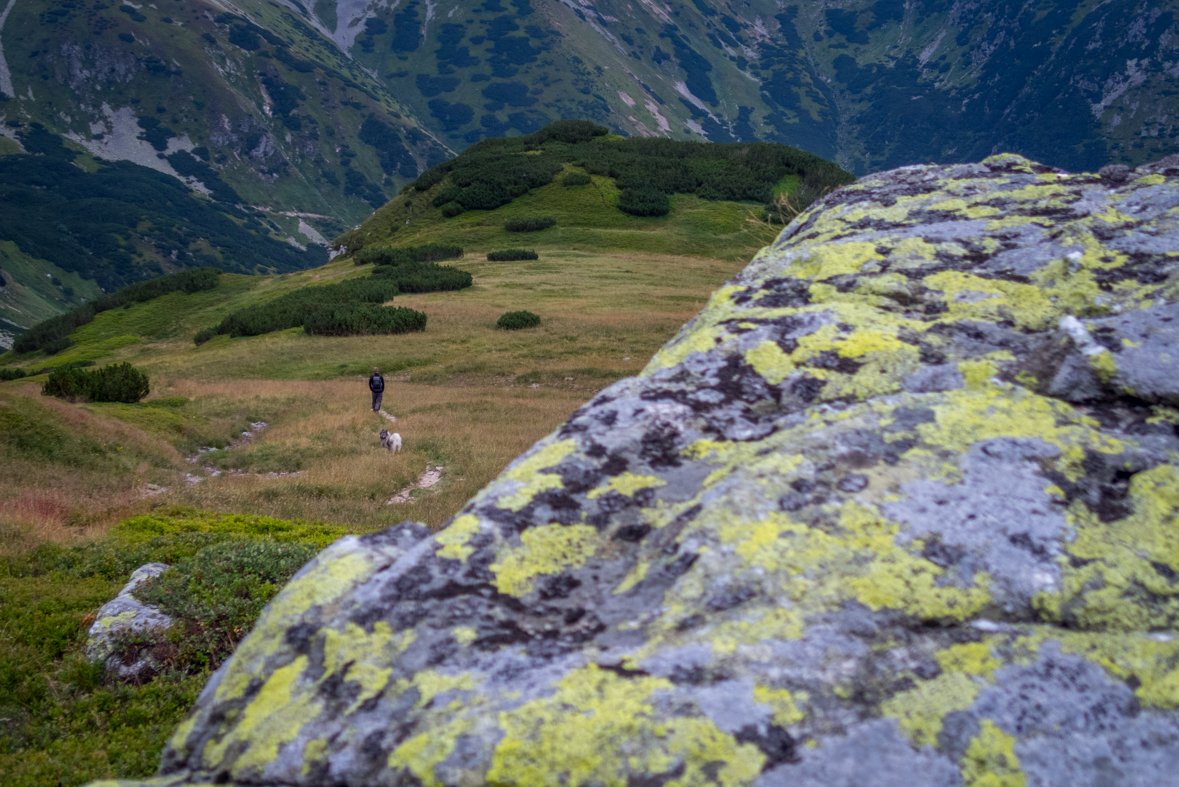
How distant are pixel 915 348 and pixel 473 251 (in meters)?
60.4

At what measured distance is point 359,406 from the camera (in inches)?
861

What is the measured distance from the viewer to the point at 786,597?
7.80ft

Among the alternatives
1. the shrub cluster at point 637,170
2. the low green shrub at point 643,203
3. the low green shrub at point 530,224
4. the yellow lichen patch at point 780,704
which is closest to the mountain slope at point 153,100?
the shrub cluster at point 637,170

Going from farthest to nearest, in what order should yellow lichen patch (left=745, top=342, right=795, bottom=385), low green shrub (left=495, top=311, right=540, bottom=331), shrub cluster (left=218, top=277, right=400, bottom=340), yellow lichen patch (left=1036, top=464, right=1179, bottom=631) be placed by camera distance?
1. shrub cluster (left=218, top=277, right=400, bottom=340)
2. low green shrub (left=495, top=311, right=540, bottom=331)
3. yellow lichen patch (left=745, top=342, right=795, bottom=385)
4. yellow lichen patch (left=1036, top=464, right=1179, bottom=631)

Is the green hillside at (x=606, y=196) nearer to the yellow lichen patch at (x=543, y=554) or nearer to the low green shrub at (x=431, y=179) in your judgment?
the low green shrub at (x=431, y=179)

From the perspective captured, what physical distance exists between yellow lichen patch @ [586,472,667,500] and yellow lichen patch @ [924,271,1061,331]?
2.77m

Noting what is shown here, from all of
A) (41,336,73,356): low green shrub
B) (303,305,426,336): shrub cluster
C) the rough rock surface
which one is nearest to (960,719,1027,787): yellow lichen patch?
the rough rock surface

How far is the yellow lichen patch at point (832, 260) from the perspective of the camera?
17.9ft

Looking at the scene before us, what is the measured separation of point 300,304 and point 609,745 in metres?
46.4

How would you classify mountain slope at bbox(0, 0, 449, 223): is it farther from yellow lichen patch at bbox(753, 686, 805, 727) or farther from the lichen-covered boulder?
yellow lichen patch at bbox(753, 686, 805, 727)

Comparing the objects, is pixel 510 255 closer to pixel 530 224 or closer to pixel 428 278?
pixel 530 224

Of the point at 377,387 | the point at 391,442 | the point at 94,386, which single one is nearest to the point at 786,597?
the point at 391,442

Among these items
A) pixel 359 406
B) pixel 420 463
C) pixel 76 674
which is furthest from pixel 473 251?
pixel 76 674

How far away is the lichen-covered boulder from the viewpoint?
6.27 feet
